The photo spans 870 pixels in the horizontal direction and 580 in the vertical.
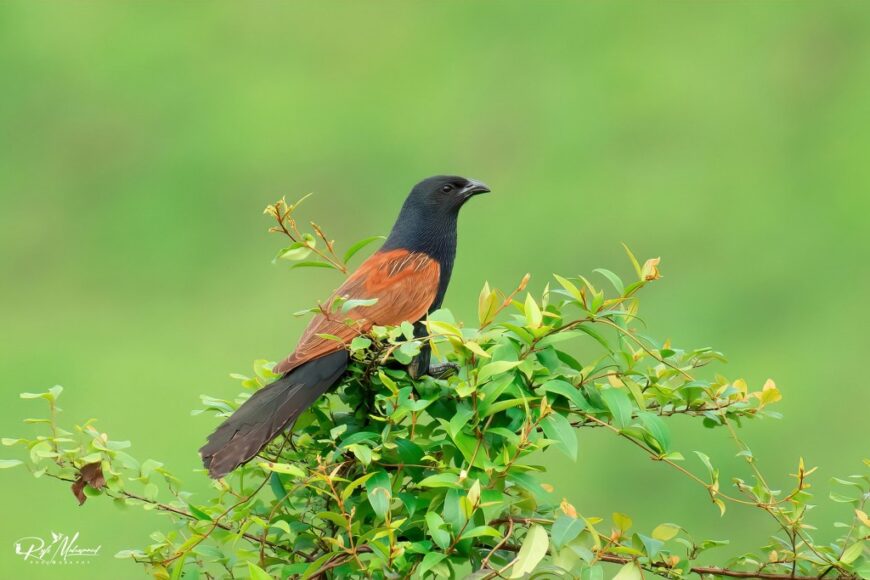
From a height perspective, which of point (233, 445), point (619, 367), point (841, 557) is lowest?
point (233, 445)

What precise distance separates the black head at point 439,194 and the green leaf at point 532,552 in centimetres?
98

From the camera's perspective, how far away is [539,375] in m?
1.27

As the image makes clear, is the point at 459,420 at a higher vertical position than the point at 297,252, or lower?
lower

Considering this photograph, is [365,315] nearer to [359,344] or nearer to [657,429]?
[359,344]

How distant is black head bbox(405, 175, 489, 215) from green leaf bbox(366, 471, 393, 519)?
91cm

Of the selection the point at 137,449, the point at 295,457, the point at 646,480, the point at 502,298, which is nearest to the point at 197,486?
the point at 137,449

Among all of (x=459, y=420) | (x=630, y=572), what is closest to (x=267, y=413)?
(x=459, y=420)

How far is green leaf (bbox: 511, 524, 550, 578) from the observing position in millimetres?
1134

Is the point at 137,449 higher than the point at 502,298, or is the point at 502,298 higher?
the point at 502,298

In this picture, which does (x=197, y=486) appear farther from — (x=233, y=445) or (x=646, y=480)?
(x=233, y=445)

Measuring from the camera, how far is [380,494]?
3.87 ft

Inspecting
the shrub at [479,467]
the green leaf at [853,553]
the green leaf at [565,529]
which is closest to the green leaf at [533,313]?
the shrub at [479,467]

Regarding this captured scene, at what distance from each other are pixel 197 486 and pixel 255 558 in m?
2.39

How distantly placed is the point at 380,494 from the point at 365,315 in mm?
667
